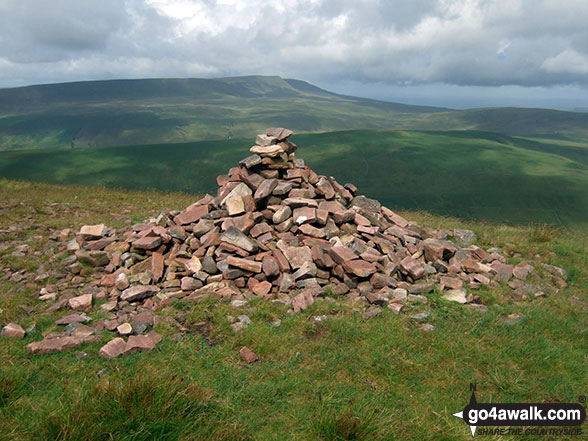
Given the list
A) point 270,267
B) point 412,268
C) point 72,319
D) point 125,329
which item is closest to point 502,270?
point 412,268

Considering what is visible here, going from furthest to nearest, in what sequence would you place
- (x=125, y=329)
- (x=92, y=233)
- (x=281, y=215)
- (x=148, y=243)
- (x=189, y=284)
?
1. (x=92, y=233)
2. (x=281, y=215)
3. (x=148, y=243)
4. (x=189, y=284)
5. (x=125, y=329)

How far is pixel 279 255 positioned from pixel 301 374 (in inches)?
163

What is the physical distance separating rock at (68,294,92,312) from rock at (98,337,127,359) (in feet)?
7.62

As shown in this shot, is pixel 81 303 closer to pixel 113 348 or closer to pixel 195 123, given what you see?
pixel 113 348

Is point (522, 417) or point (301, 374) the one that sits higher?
point (301, 374)

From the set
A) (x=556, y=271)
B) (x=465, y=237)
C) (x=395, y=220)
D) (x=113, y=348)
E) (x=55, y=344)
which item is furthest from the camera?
(x=465, y=237)

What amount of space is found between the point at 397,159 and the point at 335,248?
44.2m

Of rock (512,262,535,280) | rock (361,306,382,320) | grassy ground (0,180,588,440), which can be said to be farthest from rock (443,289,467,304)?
rock (512,262,535,280)

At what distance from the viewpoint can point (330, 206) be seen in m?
12.0

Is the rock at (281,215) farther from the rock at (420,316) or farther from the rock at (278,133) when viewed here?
the rock at (420,316)

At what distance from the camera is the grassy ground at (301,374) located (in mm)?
4074

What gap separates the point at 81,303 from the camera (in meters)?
8.38

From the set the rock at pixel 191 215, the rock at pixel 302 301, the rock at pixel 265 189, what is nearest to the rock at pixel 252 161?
the rock at pixel 265 189

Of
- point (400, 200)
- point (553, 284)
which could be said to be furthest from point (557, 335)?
point (400, 200)
